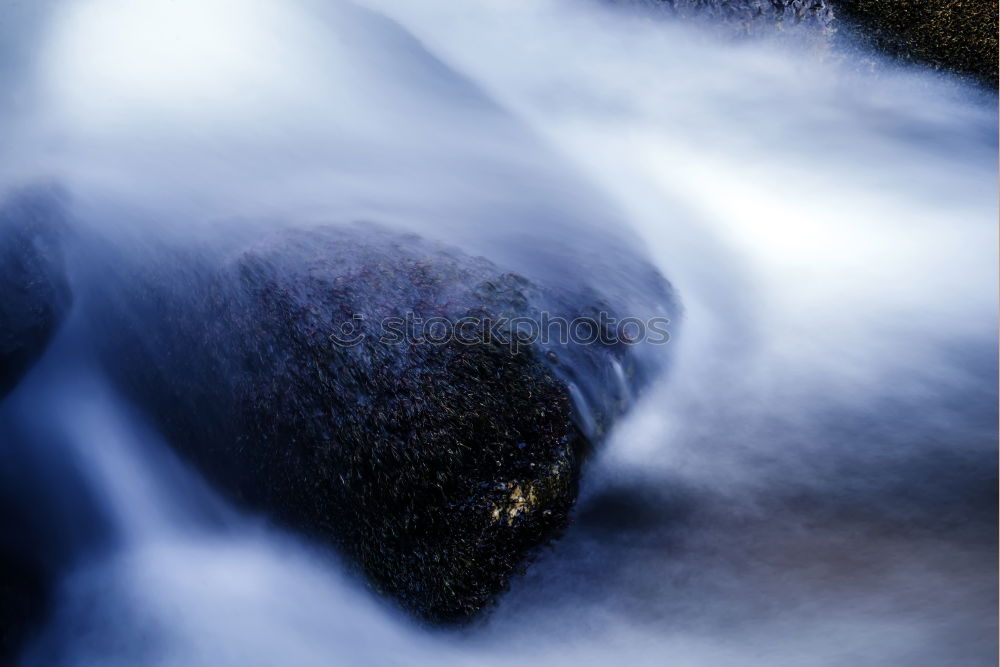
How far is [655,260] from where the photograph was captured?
3.84 metres

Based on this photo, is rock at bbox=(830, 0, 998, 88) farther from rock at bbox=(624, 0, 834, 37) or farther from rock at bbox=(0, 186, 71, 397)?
rock at bbox=(0, 186, 71, 397)

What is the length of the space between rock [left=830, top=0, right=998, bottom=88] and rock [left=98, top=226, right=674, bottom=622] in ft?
9.92

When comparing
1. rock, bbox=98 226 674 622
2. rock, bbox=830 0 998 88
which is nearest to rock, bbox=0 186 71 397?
rock, bbox=98 226 674 622

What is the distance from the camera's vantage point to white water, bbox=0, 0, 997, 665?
2910 mm

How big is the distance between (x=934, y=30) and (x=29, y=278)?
6.01 metres

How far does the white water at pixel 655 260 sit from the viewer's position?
2910mm

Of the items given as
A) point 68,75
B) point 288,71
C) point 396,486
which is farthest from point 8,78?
point 396,486

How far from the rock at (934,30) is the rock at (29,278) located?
5.20 m

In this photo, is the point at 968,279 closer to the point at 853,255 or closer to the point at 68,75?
the point at 853,255

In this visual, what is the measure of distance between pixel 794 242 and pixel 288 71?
147 inches

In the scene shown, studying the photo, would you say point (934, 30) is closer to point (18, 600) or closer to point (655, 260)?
point (655, 260)

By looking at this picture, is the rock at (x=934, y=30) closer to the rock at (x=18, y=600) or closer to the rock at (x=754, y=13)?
the rock at (x=754, y=13)

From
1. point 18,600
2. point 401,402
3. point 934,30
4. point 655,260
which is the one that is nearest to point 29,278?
point 18,600

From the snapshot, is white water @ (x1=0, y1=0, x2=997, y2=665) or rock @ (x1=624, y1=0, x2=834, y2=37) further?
rock @ (x1=624, y1=0, x2=834, y2=37)
